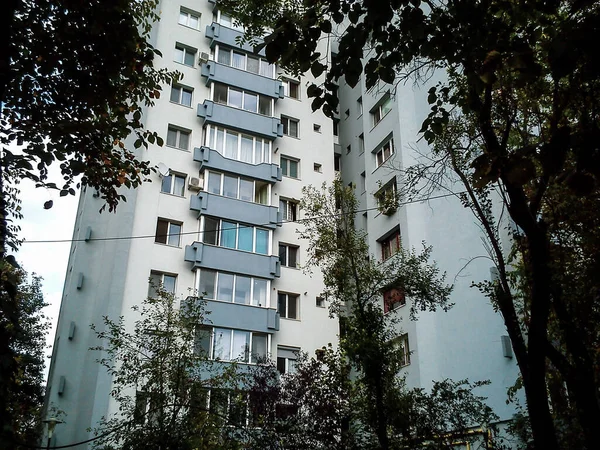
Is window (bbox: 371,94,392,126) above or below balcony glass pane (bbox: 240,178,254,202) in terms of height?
above

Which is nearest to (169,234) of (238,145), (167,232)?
(167,232)

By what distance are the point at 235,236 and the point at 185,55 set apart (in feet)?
29.3

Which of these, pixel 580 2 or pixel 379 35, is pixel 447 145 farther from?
pixel 580 2

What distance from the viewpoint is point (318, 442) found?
1301 cm

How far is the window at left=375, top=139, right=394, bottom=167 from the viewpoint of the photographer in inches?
1004

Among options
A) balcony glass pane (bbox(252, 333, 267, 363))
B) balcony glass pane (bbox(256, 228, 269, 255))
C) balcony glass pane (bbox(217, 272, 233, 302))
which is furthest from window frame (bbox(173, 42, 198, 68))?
balcony glass pane (bbox(252, 333, 267, 363))

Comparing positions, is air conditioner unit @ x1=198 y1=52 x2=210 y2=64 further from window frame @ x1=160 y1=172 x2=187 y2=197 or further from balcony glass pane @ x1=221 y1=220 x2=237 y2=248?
balcony glass pane @ x1=221 y1=220 x2=237 y2=248

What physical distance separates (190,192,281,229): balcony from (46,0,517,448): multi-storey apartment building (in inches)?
1.9

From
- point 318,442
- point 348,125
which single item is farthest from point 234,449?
point 348,125

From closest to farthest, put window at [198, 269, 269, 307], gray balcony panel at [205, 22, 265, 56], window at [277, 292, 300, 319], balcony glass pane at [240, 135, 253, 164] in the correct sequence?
window at [198, 269, 269, 307]
window at [277, 292, 300, 319]
balcony glass pane at [240, 135, 253, 164]
gray balcony panel at [205, 22, 265, 56]

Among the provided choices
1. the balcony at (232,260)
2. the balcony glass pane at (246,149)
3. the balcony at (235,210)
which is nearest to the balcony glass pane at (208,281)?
the balcony at (232,260)

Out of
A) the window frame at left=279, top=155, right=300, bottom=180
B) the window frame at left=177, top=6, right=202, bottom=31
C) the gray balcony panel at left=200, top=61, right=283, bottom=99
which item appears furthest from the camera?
the window frame at left=177, top=6, right=202, bottom=31

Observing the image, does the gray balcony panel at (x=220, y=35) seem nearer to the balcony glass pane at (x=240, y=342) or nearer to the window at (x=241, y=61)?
the window at (x=241, y=61)

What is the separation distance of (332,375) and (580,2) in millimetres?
10728
